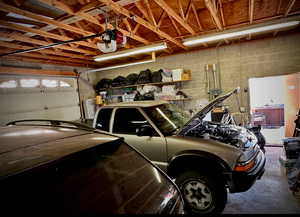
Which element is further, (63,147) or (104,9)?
(104,9)

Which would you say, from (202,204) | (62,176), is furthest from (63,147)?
(202,204)

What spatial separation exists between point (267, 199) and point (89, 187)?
9.61 ft

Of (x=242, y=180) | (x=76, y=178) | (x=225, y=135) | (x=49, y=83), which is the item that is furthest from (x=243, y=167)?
(x=49, y=83)

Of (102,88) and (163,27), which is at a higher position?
(163,27)

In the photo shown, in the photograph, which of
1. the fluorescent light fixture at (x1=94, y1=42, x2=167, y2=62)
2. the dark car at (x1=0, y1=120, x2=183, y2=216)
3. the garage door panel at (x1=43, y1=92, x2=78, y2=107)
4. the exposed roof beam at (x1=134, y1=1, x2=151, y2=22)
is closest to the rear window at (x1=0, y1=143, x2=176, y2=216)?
the dark car at (x1=0, y1=120, x2=183, y2=216)

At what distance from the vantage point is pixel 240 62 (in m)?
6.03

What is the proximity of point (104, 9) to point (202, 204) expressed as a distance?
3464mm

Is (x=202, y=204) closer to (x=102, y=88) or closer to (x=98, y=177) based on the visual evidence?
(x=98, y=177)

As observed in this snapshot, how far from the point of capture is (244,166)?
2.27m

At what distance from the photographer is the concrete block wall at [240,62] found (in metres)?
5.45

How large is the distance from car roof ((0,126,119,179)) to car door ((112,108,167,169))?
1211mm

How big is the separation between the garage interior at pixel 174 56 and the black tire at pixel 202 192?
0.40 m

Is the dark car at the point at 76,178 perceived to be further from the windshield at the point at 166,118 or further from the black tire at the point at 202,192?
the windshield at the point at 166,118

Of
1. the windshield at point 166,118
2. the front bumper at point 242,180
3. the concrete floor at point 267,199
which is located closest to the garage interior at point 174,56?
the concrete floor at point 267,199
